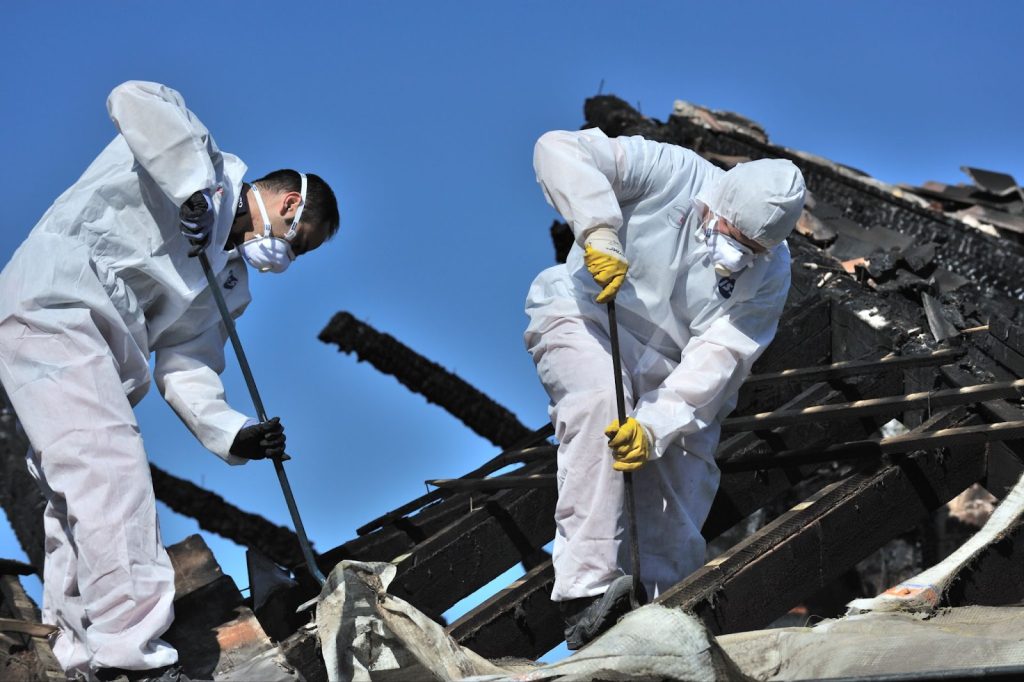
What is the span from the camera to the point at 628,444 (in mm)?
4336

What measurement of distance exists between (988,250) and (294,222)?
4705mm

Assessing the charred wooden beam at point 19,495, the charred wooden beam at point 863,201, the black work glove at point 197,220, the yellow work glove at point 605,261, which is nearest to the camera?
the black work glove at point 197,220

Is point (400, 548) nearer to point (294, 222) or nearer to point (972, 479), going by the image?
point (294, 222)

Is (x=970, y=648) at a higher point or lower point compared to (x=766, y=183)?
lower

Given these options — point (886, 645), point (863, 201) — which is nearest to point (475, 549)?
point (886, 645)

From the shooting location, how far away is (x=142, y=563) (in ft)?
12.8

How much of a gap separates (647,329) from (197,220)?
1.63 meters

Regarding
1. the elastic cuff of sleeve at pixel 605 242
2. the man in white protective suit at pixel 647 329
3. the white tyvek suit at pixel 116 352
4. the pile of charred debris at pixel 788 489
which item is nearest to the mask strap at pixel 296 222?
the white tyvek suit at pixel 116 352

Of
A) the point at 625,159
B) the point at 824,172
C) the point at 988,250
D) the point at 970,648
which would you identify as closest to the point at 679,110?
the point at 824,172

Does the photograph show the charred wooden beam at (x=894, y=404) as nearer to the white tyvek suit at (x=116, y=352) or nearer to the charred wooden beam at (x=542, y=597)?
the charred wooden beam at (x=542, y=597)

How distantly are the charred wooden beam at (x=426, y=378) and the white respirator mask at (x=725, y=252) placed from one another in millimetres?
3710

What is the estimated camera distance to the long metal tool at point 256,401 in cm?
448

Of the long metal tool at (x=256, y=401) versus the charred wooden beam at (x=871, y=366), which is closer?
the long metal tool at (x=256, y=401)

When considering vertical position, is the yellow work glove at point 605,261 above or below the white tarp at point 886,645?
above
